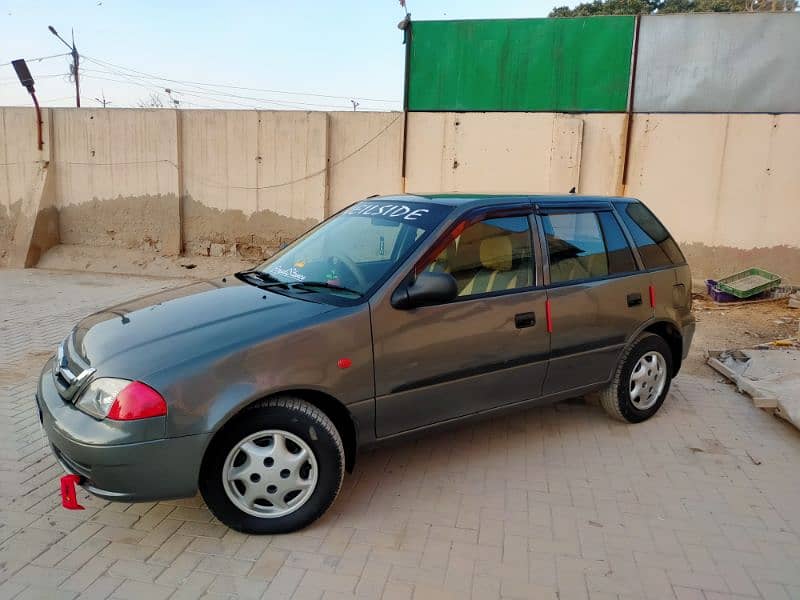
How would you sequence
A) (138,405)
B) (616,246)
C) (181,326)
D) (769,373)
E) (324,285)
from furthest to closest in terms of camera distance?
(769,373), (616,246), (324,285), (181,326), (138,405)

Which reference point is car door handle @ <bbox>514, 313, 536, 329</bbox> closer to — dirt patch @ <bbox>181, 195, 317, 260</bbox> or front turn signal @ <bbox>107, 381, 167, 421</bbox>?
front turn signal @ <bbox>107, 381, 167, 421</bbox>

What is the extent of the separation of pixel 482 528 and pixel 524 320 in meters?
1.21

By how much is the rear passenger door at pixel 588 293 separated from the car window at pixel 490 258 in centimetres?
17

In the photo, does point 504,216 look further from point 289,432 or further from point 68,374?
point 68,374

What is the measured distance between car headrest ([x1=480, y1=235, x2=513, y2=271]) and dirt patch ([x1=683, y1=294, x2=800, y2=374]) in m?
3.13

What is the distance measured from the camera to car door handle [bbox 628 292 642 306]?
414 centimetres

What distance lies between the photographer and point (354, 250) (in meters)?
3.62

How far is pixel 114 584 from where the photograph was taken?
101 inches

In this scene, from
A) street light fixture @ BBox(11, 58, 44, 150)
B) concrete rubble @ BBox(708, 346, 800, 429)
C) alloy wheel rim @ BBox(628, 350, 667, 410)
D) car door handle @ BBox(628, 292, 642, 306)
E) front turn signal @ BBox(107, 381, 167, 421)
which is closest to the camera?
front turn signal @ BBox(107, 381, 167, 421)

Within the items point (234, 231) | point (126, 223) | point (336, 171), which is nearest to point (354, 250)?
point (336, 171)

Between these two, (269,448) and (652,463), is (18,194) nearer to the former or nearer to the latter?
(269,448)

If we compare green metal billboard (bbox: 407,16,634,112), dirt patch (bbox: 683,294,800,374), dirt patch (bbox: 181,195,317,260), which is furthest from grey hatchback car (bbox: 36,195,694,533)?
dirt patch (bbox: 181,195,317,260)

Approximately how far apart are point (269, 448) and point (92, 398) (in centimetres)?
82

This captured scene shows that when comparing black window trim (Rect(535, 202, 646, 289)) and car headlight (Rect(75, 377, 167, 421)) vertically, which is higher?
black window trim (Rect(535, 202, 646, 289))
